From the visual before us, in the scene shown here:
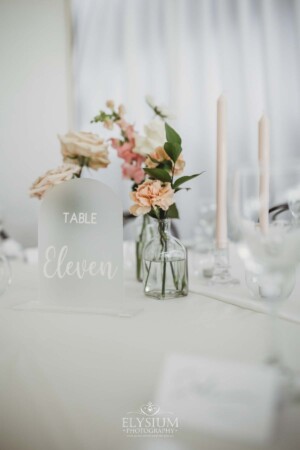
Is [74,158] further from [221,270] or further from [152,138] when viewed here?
[221,270]

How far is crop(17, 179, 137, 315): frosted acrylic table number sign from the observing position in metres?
0.91

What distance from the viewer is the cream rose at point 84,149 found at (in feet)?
3.63

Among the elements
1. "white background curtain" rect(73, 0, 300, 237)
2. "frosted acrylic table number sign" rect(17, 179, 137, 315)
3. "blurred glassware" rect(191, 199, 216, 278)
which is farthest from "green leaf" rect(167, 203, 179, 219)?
"white background curtain" rect(73, 0, 300, 237)

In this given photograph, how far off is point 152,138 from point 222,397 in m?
0.62

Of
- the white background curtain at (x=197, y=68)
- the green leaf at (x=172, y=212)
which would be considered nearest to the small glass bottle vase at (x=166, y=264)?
the green leaf at (x=172, y=212)

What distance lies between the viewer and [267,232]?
65 cm

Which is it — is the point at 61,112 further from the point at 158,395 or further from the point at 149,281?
the point at 158,395

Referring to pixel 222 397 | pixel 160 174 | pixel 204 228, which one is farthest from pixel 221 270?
pixel 204 228

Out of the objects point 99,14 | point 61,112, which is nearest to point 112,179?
point 61,112

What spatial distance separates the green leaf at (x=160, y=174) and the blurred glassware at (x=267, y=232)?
27cm

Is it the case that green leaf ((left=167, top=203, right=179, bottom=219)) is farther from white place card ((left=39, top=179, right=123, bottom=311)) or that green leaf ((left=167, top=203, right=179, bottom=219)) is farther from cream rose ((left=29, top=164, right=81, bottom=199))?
cream rose ((left=29, top=164, right=81, bottom=199))

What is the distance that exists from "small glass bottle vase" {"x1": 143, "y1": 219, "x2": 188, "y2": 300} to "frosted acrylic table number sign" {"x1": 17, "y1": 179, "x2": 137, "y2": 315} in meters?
0.08

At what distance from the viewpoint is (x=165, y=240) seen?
38.0 inches

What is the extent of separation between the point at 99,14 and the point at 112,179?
53.9 inches
